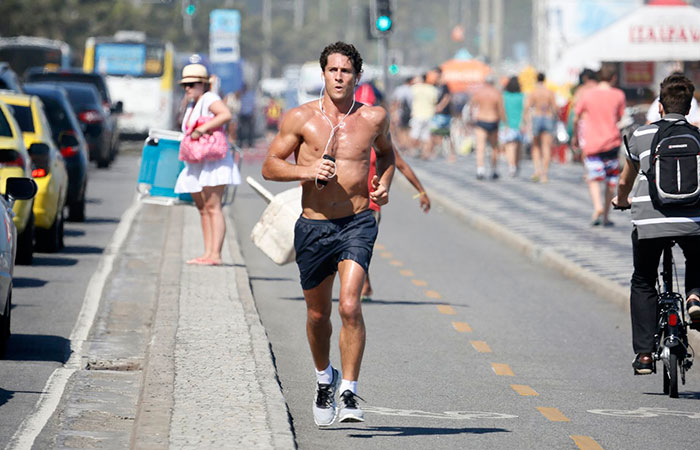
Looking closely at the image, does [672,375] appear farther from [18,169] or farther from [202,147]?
[18,169]

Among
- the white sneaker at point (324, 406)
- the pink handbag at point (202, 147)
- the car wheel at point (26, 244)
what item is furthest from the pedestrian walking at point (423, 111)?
the white sneaker at point (324, 406)

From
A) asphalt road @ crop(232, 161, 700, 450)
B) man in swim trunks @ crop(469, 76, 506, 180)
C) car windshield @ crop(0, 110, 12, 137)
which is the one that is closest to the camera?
asphalt road @ crop(232, 161, 700, 450)

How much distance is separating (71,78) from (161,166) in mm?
23515

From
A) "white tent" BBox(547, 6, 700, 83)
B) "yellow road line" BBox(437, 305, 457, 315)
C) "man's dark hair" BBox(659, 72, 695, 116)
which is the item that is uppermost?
"white tent" BBox(547, 6, 700, 83)

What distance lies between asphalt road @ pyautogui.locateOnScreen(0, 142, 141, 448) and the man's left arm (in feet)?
6.63

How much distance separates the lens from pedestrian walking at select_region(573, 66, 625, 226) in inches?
740

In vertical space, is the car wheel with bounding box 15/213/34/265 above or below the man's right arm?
below

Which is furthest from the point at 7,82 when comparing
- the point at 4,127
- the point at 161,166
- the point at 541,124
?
the point at 541,124

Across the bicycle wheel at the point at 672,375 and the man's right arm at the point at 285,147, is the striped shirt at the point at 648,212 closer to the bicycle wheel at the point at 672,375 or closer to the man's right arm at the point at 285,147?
the bicycle wheel at the point at 672,375

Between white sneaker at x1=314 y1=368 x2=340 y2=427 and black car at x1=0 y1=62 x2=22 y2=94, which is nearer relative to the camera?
white sneaker at x1=314 y1=368 x2=340 y2=427

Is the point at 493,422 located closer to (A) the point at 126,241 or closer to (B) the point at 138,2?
(A) the point at 126,241

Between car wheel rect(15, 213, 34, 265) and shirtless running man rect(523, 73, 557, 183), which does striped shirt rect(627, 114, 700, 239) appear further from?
shirtless running man rect(523, 73, 557, 183)

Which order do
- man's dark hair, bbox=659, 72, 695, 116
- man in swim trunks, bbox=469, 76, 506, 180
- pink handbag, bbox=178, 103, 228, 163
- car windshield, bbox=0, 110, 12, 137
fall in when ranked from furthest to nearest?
man in swim trunks, bbox=469, 76, 506, 180 → car windshield, bbox=0, 110, 12, 137 → pink handbag, bbox=178, 103, 228, 163 → man's dark hair, bbox=659, 72, 695, 116

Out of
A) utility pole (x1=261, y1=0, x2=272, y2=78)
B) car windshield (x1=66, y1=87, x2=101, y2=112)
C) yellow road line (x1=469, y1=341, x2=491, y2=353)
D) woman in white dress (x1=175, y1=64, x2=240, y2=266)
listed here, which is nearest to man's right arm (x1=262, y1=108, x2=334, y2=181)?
yellow road line (x1=469, y1=341, x2=491, y2=353)
